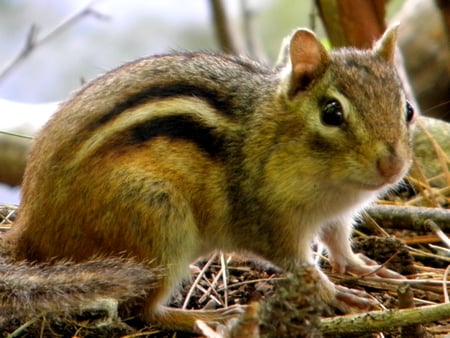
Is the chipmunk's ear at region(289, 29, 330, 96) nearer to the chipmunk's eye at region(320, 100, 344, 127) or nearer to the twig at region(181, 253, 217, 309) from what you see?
the chipmunk's eye at region(320, 100, 344, 127)

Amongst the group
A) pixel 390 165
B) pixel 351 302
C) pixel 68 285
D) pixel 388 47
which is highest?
pixel 388 47

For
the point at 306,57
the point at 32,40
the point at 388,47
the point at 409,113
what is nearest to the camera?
the point at 409,113

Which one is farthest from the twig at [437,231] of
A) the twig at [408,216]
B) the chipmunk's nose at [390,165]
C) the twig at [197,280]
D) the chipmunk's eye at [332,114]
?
the twig at [197,280]

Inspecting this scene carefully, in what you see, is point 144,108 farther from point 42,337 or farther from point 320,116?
point 42,337

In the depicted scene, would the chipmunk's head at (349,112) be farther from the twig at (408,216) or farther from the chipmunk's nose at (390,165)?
the twig at (408,216)

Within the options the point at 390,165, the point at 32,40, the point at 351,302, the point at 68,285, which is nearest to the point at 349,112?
the point at 390,165

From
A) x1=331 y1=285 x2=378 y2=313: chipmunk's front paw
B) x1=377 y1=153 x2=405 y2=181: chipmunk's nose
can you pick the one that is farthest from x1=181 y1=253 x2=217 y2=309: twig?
x1=377 y1=153 x2=405 y2=181: chipmunk's nose

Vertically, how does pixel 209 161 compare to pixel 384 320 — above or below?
above

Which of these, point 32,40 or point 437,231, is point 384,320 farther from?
point 32,40
